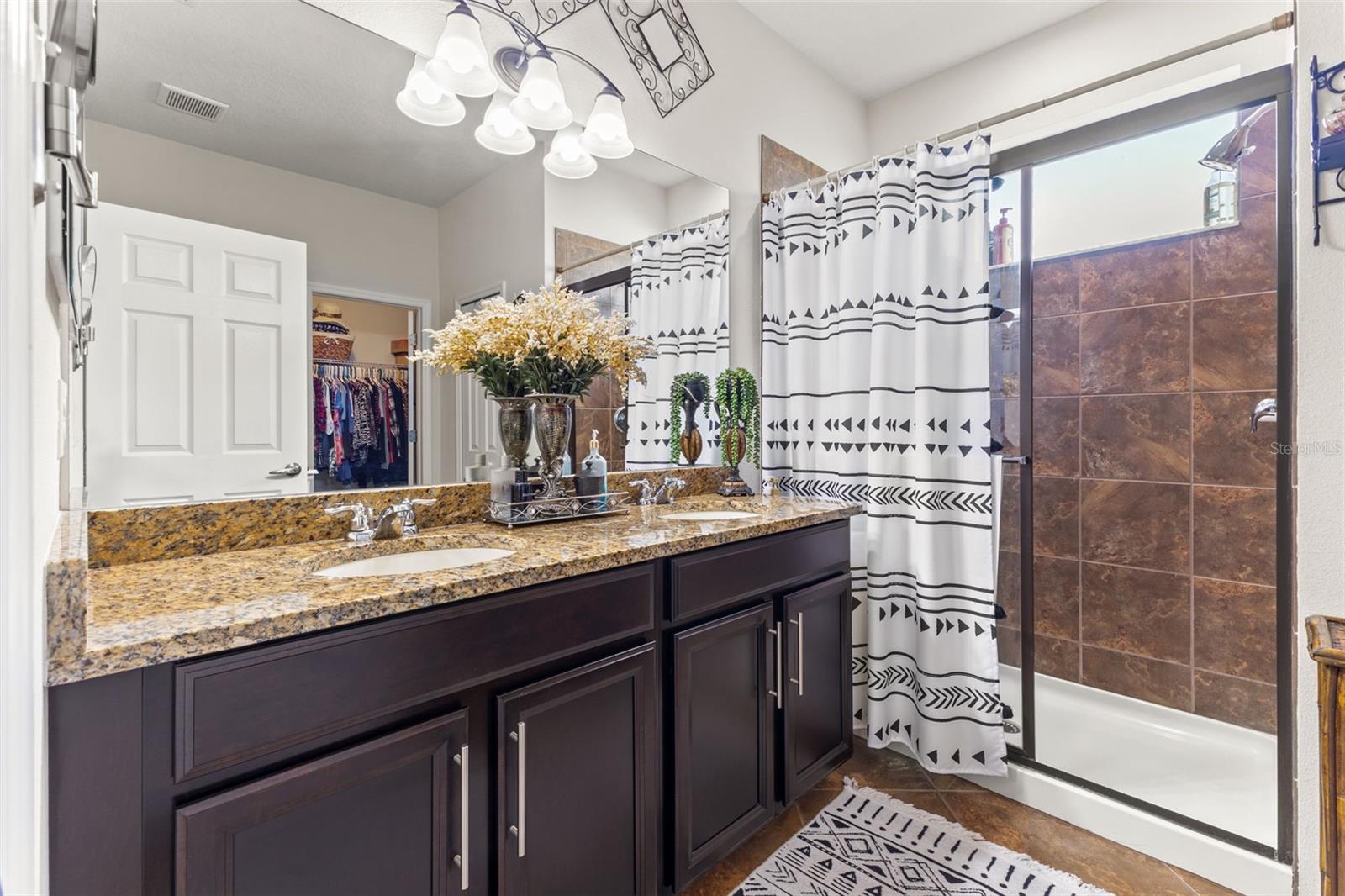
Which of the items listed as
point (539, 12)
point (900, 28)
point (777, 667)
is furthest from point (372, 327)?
point (900, 28)

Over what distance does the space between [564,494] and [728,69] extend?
1792 mm

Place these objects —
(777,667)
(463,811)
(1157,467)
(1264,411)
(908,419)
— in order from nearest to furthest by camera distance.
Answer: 1. (463,811)
2. (1264,411)
3. (777,667)
4. (908,419)
5. (1157,467)

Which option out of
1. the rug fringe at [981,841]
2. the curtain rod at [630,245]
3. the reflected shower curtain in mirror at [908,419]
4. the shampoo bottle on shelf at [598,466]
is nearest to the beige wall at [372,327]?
the curtain rod at [630,245]

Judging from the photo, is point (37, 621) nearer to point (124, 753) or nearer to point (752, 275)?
point (124, 753)

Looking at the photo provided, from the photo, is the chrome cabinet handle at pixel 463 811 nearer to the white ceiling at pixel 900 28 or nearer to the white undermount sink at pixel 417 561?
the white undermount sink at pixel 417 561

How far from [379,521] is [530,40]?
140 centimetres

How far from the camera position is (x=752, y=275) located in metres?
2.53

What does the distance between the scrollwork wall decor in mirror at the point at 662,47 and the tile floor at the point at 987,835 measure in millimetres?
2369

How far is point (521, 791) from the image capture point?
1.12m

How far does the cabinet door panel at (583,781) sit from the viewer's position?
3.67ft

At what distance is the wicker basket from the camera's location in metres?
1.40

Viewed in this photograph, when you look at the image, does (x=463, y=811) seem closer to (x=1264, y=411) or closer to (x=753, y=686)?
(x=753, y=686)

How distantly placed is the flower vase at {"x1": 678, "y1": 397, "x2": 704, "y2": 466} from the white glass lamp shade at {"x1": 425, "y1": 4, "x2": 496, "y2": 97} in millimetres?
1201

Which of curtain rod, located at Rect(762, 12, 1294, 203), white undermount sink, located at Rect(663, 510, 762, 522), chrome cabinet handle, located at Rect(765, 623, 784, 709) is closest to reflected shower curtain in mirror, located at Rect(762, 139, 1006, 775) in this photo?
curtain rod, located at Rect(762, 12, 1294, 203)
